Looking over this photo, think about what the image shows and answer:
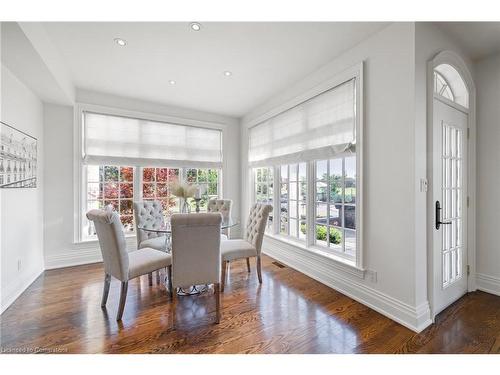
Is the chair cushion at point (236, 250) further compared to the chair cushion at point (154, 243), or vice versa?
the chair cushion at point (154, 243)

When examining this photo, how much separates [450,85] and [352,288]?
240cm

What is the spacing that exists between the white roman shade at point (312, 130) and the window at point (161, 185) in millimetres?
1636

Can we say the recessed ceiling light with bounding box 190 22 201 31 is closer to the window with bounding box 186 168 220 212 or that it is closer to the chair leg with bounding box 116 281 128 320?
the chair leg with bounding box 116 281 128 320

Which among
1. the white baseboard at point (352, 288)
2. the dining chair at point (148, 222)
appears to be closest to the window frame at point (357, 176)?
the white baseboard at point (352, 288)

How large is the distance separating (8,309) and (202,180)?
298 centimetres

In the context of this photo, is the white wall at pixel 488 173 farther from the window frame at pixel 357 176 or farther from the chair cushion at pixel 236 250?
the chair cushion at pixel 236 250

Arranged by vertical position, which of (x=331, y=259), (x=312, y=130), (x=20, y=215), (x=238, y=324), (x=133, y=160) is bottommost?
(x=238, y=324)

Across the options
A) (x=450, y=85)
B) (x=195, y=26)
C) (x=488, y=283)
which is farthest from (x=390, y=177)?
(x=195, y=26)

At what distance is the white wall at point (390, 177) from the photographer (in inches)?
75.3

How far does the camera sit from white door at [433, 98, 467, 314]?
2051 mm

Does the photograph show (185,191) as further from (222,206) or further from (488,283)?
(488,283)

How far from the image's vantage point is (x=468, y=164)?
8.25 ft

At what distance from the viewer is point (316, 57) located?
8.44ft
